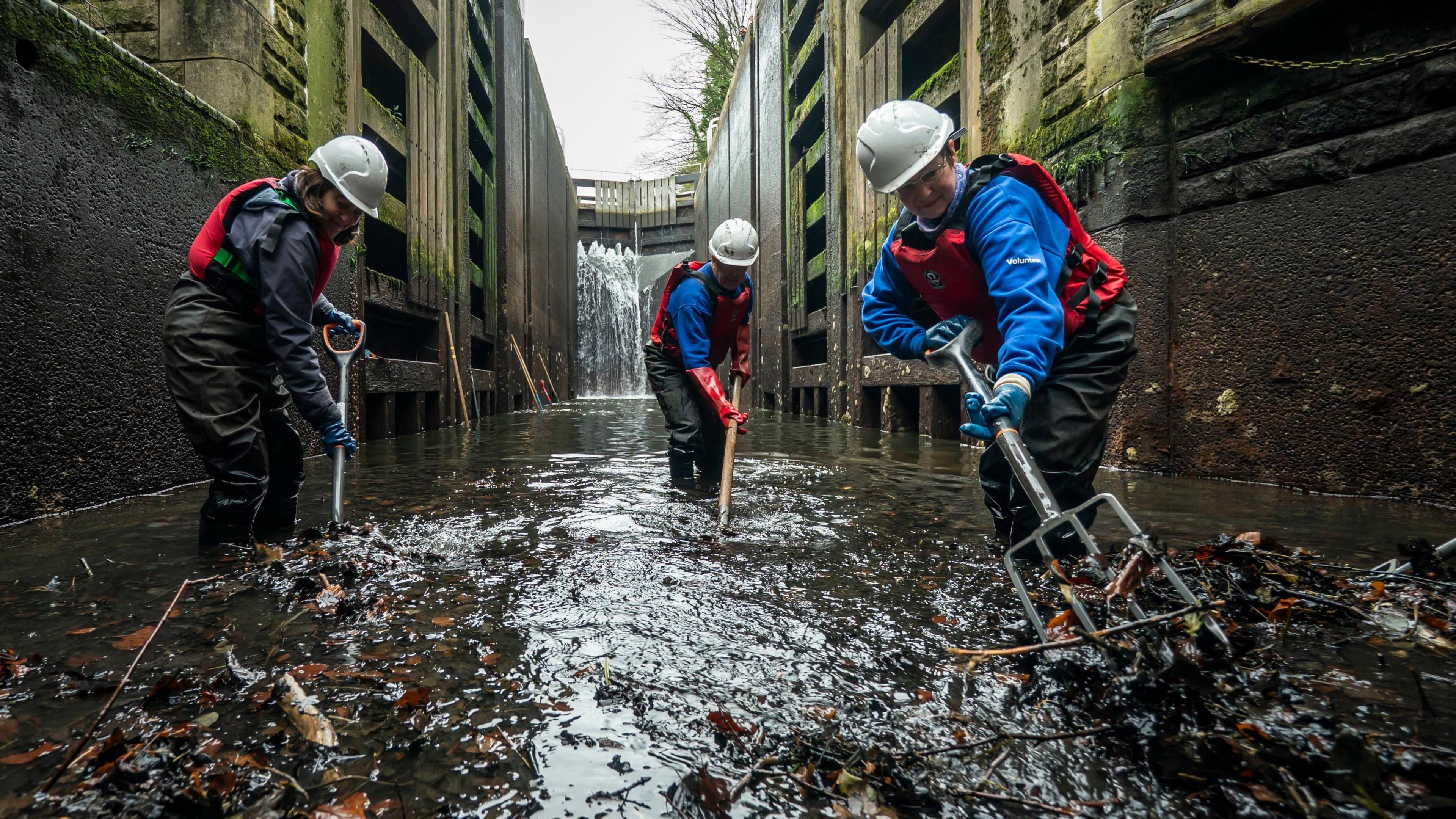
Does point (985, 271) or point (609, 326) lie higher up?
point (609, 326)

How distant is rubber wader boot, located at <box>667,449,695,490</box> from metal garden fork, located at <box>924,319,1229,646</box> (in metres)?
2.72

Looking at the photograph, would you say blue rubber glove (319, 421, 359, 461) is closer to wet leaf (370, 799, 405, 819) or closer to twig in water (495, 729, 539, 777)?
twig in water (495, 729, 539, 777)

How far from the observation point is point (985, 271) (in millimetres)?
2641

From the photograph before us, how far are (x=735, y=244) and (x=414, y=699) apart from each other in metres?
3.68

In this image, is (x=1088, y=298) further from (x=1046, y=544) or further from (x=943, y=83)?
(x=943, y=83)

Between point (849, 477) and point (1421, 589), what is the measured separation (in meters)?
3.25

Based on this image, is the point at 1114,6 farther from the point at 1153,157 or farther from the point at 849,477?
the point at 849,477

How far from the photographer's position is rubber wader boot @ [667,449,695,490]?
16.6 feet

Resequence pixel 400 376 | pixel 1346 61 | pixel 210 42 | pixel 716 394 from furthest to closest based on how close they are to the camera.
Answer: pixel 400 376 < pixel 210 42 < pixel 716 394 < pixel 1346 61

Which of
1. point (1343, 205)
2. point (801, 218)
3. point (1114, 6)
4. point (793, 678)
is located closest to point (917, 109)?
point (793, 678)

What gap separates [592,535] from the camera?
3330 millimetres

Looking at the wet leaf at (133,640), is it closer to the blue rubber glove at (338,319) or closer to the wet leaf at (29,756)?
the wet leaf at (29,756)

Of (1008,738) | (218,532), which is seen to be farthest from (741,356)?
(1008,738)

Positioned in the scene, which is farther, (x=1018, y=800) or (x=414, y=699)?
(x=414, y=699)
